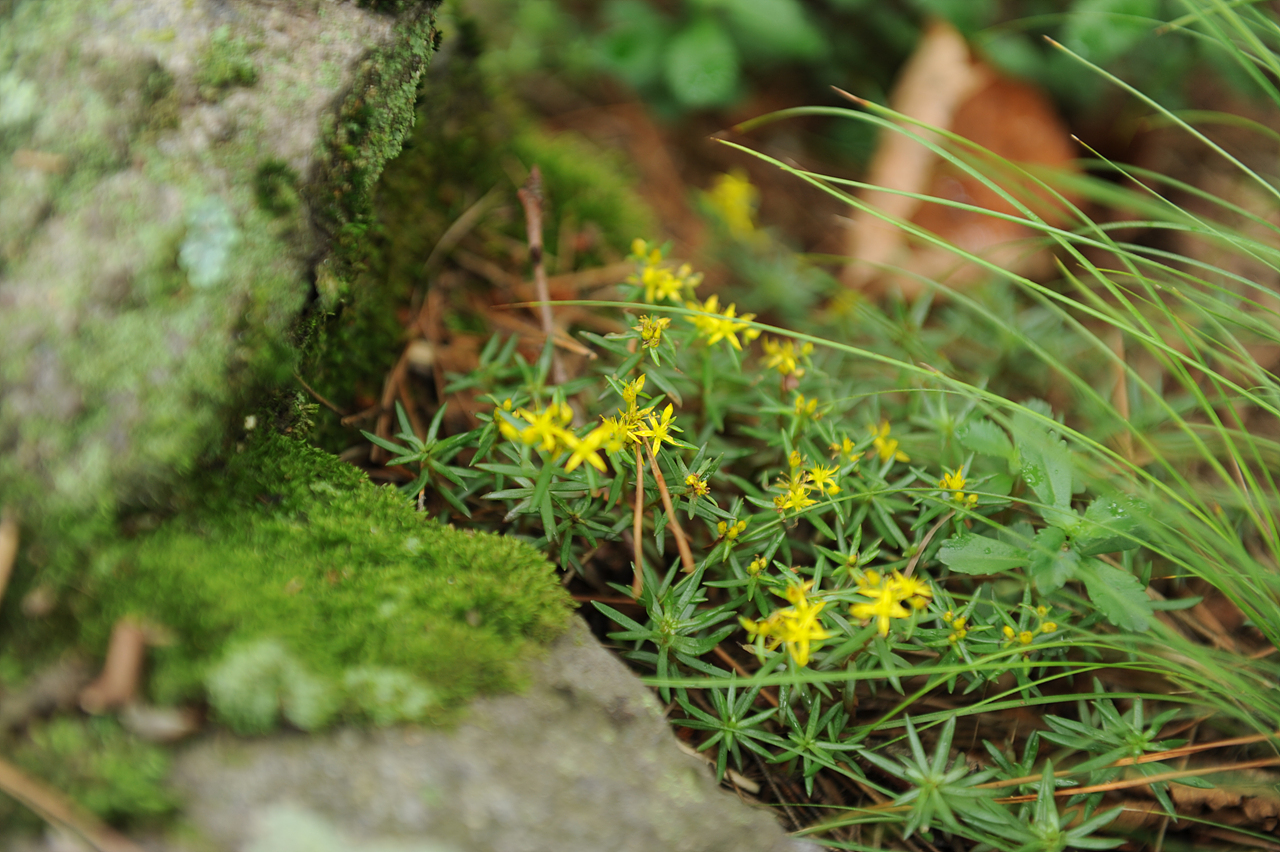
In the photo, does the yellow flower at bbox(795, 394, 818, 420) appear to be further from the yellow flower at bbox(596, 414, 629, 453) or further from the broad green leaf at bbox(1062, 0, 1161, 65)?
the broad green leaf at bbox(1062, 0, 1161, 65)

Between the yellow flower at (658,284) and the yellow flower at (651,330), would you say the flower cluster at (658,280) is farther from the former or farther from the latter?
the yellow flower at (651,330)

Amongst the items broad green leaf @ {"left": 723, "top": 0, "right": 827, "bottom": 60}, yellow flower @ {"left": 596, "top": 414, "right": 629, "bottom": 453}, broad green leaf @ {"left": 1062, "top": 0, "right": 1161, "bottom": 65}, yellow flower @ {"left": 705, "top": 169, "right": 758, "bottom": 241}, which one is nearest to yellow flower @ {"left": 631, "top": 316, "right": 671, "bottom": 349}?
yellow flower @ {"left": 596, "top": 414, "right": 629, "bottom": 453}

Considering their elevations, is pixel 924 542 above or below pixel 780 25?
below

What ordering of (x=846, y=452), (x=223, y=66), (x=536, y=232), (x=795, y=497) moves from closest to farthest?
(x=223, y=66)
(x=795, y=497)
(x=846, y=452)
(x=536, y=232)

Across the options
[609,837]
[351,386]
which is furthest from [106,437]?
[609,837]

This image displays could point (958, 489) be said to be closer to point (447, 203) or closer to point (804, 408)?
point (804, 408)

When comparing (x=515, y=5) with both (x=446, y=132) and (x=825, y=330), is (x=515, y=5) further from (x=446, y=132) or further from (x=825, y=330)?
(x=825, y=330)

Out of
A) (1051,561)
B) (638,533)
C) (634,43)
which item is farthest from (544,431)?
(634,43)
